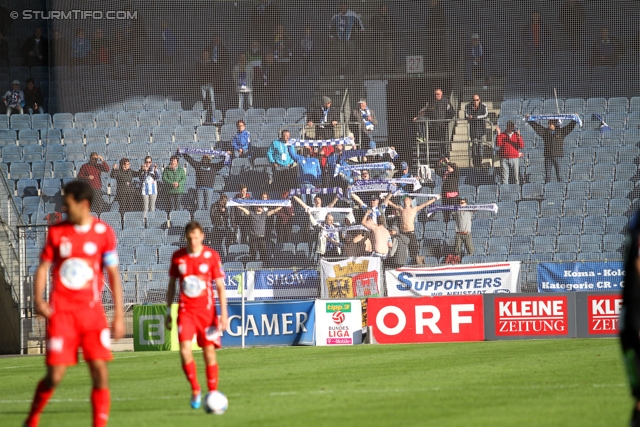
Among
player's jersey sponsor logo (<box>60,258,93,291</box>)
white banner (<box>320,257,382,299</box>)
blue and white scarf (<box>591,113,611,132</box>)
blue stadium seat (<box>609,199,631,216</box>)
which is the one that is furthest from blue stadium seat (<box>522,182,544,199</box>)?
player's jersey sponsor logo (<box>60,258,93,291</box>)

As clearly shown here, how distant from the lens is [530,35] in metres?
29.7

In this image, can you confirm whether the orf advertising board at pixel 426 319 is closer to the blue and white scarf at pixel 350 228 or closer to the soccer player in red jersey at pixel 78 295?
the blue and white scarf at pixel 350 228

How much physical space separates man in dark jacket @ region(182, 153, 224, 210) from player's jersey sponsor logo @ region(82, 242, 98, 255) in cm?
2006

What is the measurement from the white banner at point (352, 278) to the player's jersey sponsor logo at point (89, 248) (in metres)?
Answer: 17.0

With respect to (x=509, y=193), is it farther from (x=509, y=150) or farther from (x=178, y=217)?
(x=178, y=217)

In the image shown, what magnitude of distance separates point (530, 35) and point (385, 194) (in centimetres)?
688

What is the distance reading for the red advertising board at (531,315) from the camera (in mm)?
22531

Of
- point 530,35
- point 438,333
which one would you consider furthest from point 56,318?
point 530,35

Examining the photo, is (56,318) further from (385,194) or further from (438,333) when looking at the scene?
(385,194)

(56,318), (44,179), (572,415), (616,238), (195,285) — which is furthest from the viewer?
(44,179)

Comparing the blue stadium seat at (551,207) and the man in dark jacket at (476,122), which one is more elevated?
the man in dark jacket at (476,122)

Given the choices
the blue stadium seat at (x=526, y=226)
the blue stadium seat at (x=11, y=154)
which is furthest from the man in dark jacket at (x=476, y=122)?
the blue stadium seat at (x=11, y=154)

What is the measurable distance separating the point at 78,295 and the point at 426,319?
1586cm

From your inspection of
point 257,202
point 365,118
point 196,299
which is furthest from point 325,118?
point 196,299
